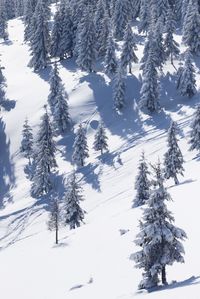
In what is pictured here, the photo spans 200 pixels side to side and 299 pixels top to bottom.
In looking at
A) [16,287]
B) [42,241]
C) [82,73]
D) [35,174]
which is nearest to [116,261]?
[16,287]

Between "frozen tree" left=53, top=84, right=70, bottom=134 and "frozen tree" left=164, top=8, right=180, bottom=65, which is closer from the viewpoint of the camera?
"frozen tree" left=53, top=84, right=70, bottom=134

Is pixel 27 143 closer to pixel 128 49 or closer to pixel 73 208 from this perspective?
pixel 73 208

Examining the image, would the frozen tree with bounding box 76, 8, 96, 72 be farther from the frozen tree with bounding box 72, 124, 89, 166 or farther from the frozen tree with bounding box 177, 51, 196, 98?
the frozen tree with bounding box 72, 124, 89, 166

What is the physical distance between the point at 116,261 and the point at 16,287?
32.5ft

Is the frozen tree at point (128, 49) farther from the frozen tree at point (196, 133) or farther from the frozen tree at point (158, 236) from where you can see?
the frozen tree at point (158, 236)

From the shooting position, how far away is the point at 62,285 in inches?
1471

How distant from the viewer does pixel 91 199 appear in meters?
73.1

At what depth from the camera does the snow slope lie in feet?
115

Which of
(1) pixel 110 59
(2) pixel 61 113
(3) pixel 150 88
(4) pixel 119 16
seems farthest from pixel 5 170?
(4) pixel 119 16

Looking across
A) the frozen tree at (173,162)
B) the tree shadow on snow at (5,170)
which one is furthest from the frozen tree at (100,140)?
the frozen tree at (173,162)

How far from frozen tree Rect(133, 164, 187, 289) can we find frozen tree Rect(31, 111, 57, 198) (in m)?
52.5

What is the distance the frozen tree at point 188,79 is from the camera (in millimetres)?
84125

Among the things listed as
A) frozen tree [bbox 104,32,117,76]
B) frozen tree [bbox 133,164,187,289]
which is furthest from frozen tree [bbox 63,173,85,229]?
frozen tree [bbox 104,32,117,76]

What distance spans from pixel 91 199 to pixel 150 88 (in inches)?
1017
